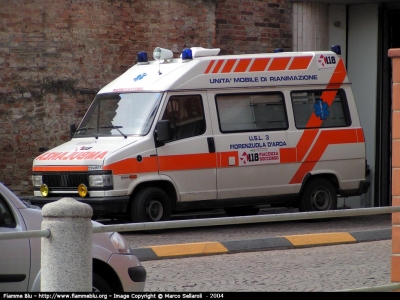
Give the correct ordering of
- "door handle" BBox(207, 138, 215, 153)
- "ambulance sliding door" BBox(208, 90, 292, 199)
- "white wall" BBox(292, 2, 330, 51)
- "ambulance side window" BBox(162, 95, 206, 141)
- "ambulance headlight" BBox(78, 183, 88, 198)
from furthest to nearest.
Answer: "white wall" BBox(292, 2, 330, 51) < "ambulance sliding door" BBox(208, 90, 292, 199) < "door handle" BBox(207, 138, 215, 153) < "ambulance side window" BBox(162, 95, 206, 141) < "ambulance headlight" BBox(78, 183, 88, 198)

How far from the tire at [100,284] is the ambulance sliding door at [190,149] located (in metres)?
6.83

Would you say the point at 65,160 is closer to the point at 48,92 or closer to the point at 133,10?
the point at 48,92

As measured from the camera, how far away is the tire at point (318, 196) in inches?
578

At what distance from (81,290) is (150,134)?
8292 millimetres

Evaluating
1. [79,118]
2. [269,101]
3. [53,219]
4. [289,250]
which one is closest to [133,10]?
[79,118]

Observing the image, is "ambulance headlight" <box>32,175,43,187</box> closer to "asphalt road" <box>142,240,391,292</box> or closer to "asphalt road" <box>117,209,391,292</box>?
"asphalt road" <box>117,209,391,292</box>

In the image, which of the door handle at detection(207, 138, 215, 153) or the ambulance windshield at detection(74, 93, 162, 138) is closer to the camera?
the ambulance windshield at detection(74, 93, 162, 138)

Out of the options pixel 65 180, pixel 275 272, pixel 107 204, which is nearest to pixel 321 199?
pixel 107 204

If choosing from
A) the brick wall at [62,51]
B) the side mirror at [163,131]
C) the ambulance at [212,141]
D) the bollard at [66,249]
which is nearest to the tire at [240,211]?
the ambulance at [212,141]

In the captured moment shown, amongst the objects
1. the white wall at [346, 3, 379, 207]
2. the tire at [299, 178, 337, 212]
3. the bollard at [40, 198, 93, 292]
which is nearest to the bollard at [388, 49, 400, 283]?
the bollard at [40, 198, 93, 292]

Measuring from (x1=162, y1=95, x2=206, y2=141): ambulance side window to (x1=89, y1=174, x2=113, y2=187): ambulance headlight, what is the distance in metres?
1.26

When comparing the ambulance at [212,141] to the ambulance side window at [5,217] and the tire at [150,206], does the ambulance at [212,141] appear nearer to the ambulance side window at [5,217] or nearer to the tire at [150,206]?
the tire at [150,206]

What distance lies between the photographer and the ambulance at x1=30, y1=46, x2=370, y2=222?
511 inches

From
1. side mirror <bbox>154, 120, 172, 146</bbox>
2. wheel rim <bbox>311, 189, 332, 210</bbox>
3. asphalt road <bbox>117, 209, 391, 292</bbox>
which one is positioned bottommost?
wheel rim <bbox>311, 189, 332, 210</bbox>
